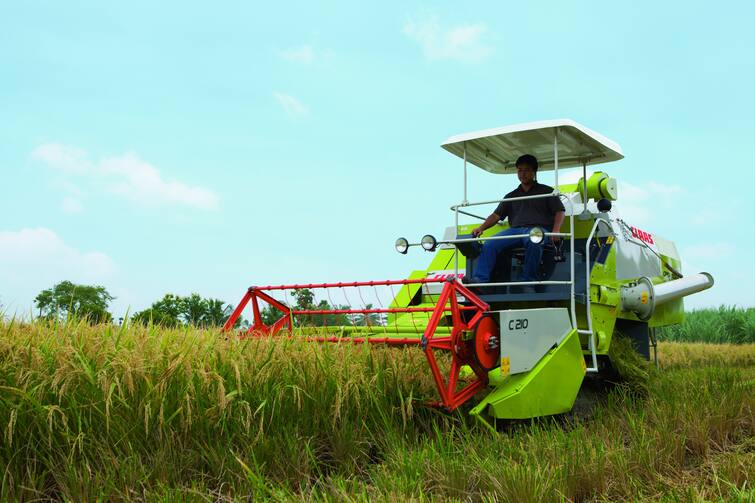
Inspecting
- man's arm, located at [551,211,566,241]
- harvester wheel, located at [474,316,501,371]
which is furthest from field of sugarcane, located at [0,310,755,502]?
man's arm, located at [551,211,566,241]

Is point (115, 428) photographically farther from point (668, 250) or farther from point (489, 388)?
point (668, 250)

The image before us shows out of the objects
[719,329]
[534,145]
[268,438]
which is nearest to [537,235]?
[534,145]

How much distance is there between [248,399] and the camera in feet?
15.6

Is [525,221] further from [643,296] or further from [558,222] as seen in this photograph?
[643,296]

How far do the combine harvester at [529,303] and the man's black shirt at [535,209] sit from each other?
23cm

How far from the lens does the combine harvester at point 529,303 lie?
561 cm

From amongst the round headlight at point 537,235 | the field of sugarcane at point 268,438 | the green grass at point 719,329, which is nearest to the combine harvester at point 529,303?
the round headlight at point 537,235

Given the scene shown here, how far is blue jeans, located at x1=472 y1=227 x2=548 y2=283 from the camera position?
660 cm

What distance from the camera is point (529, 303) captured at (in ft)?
22.6

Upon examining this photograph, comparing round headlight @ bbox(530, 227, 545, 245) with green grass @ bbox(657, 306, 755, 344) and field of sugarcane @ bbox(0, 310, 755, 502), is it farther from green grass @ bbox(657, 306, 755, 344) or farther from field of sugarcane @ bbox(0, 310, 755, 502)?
green grass @ bbox(657, 306, 755, 344)

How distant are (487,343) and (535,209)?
2.03 m

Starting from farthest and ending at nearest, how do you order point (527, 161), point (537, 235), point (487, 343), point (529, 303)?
point (527, 161) < point (529, 303) < point (537, 235) < point (487, 343)

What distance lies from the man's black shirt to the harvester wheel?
1638 mm

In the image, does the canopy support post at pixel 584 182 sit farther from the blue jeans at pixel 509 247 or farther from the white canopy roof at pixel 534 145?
the blue jeans at pixel 509 247
